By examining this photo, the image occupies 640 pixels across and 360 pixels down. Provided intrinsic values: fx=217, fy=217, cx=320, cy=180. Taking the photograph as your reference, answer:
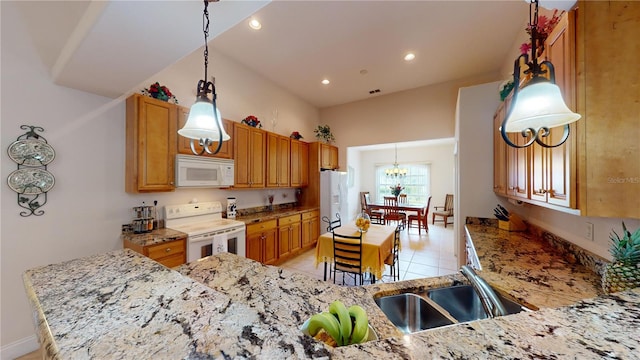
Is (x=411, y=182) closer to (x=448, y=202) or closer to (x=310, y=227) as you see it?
(x=448, y=202)

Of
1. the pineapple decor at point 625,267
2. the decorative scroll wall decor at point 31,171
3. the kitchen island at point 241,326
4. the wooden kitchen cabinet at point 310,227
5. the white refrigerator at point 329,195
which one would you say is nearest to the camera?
the kitchen island at point 241,326

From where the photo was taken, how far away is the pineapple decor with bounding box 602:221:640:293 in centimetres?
95

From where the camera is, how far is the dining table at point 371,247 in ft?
8.10

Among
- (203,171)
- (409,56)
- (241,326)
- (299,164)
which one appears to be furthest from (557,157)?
(299,164)

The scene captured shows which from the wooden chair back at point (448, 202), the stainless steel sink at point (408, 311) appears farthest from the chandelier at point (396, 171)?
the stainless steel sink at point (408, 311)

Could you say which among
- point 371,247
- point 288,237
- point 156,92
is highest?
point 156,92

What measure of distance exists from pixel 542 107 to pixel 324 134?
4597mm

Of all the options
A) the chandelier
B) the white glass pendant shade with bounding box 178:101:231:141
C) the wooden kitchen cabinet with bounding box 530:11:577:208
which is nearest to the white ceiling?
the white glass pendant shade with bounding box 178:101:231:141

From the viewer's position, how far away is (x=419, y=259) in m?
Answer: 4.02

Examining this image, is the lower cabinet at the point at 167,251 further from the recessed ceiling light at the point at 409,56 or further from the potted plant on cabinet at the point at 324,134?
the recessed ceiling light at the point at 409,56

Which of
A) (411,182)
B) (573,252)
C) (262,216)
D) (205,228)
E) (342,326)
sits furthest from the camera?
(411,182)

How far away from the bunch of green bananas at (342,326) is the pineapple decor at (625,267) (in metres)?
1.22

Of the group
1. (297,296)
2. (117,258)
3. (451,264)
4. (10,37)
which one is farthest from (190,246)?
(451,264)

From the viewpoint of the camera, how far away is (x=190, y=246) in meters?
2.40
